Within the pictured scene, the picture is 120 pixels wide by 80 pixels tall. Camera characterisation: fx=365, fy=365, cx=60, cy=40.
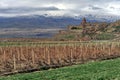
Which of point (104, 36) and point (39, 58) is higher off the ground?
point (39, 58)

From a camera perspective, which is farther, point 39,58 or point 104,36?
point 104,36

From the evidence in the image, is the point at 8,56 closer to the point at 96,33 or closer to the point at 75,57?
the point at 75,57

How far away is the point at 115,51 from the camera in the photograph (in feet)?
192

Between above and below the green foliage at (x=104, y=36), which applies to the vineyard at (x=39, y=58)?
above

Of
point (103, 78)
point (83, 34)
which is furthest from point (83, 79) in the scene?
point (83, 34)

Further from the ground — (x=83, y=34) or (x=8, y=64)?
(x=8, y=64)

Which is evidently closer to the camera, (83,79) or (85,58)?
(83,79)

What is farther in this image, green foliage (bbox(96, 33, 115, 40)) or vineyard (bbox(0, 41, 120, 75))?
green foliage (bbox(96, 33, 115, 40))

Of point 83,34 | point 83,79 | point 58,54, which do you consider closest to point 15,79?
point 83,79

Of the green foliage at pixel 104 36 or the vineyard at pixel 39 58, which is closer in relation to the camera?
the vineyard at pixel 39 58

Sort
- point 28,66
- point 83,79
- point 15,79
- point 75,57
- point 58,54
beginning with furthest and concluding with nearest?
point 75,57, point 58,54, point 28,66, point 15,79, point 83,79

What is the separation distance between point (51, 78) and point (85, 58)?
25.6 metres

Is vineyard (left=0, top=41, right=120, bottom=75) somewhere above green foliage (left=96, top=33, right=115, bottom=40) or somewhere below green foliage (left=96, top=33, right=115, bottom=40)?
above

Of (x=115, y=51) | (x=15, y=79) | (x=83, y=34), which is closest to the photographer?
(x=15, y=79)
